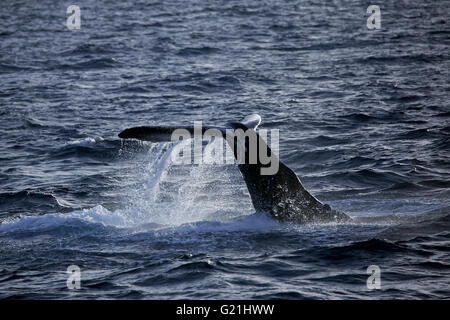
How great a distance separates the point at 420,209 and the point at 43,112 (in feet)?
36.6

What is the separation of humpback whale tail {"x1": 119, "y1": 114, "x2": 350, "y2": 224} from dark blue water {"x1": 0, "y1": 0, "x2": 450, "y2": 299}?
154 millimetres

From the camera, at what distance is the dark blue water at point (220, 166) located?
9.14m

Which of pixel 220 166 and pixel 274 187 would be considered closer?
pixel 274 187

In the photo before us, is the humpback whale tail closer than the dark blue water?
No

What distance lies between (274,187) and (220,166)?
4.91m

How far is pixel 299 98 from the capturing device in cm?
2041

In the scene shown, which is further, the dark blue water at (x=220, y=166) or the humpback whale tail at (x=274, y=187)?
the humpback whale tail at (x=274, y=187)

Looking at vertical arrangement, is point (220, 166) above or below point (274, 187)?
below

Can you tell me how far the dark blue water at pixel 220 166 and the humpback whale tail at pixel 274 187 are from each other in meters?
0.15

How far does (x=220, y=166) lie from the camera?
15.0 meters

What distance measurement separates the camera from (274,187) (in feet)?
33.1

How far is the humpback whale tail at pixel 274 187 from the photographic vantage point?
10000 millimetres

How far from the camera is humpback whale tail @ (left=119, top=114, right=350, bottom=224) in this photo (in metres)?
10.0

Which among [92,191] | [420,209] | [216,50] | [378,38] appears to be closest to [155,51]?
[216,50]
